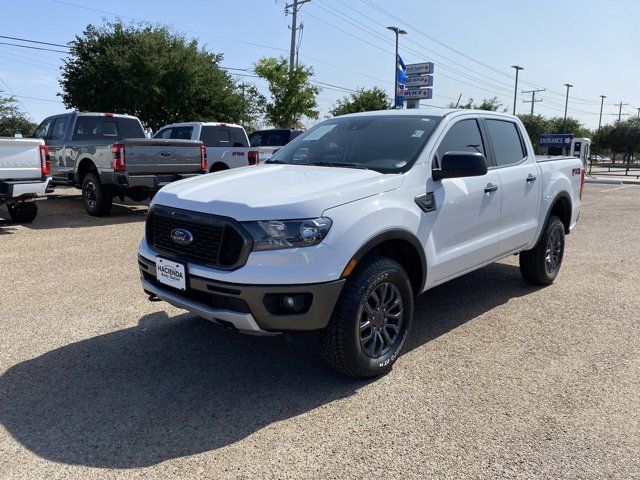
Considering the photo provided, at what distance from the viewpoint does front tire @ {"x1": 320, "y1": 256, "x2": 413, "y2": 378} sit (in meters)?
3.16

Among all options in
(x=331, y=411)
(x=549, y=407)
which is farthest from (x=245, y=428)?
(x=549, y=407)

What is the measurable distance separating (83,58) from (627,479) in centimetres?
2722

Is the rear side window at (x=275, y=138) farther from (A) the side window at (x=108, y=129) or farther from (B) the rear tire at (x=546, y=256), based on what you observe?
(B) the rear tire at (x=546, y=256)

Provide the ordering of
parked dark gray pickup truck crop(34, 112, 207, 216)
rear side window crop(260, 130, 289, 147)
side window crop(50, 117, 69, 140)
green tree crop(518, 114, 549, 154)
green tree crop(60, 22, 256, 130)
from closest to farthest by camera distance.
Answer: parked dark gray pickup truck crop(34, 112, 207, 216), side window crop(50, 117, 69, 140), rear side window crop(260, 130, 289, 147), green tree crop(60, 22, 256, 130), green tree crop(518, 114, 549, 154)

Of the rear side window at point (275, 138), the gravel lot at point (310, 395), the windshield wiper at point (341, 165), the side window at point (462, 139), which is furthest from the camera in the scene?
the rear side window at point (275, 138)

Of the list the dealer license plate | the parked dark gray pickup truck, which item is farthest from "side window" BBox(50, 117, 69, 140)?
the dealer license plate

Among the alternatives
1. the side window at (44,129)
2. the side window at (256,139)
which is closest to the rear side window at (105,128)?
the side window at (44,129)

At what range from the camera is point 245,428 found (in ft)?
9.56

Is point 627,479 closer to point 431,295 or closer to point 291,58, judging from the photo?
point 431,295

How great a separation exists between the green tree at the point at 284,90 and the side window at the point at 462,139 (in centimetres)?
2483

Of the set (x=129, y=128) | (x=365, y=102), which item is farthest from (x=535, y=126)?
(x=129, y=128)

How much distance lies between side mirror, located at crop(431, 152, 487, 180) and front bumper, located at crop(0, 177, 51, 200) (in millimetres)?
7459

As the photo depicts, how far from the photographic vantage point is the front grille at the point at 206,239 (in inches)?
119

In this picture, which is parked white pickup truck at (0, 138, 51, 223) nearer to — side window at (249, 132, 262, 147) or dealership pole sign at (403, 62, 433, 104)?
side window at (249, 132, 262, 147)
